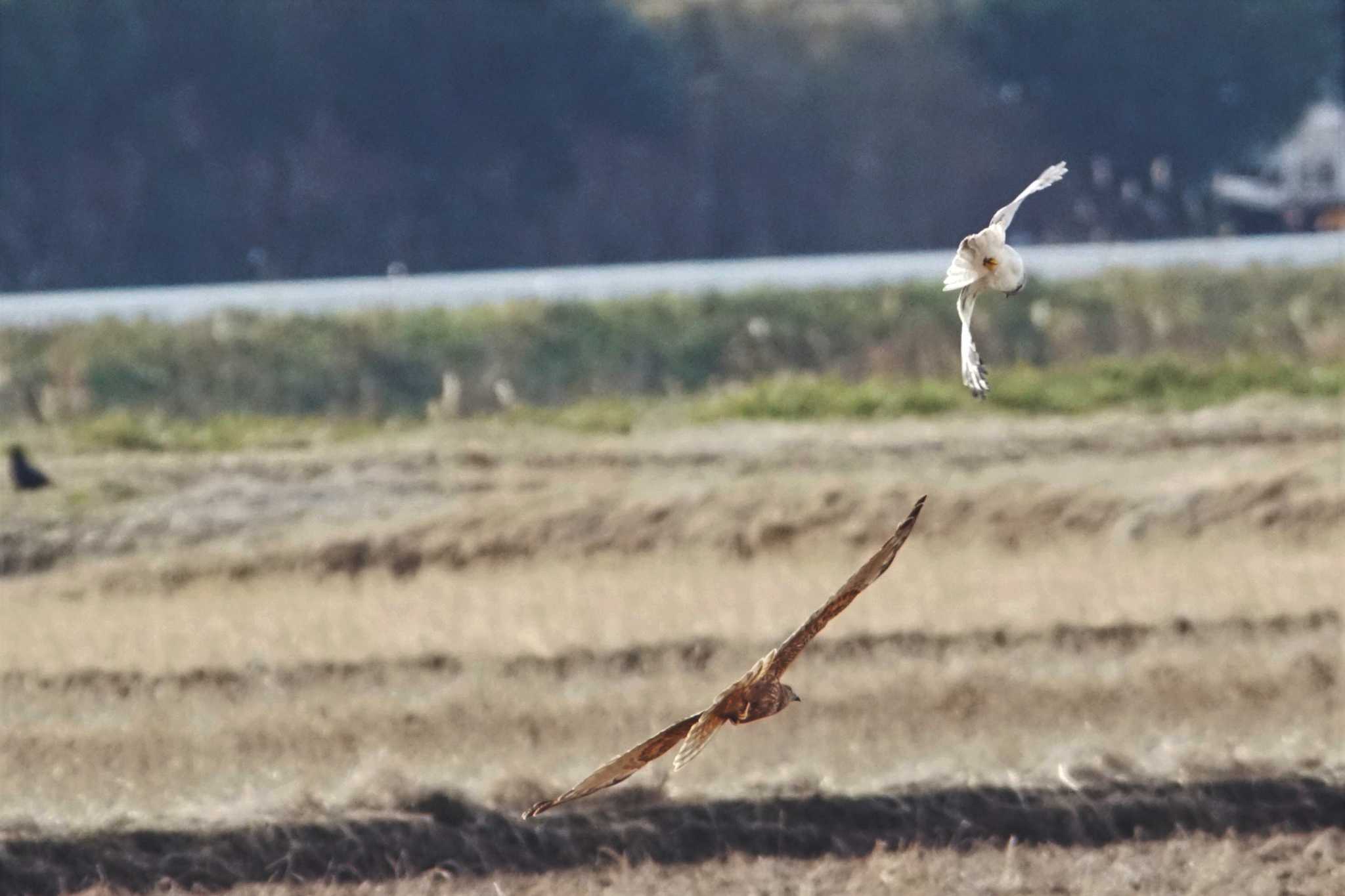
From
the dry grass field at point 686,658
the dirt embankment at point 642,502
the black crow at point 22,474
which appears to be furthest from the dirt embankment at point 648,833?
the black crow at point 22,474

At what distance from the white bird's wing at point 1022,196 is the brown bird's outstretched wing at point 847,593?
45cm

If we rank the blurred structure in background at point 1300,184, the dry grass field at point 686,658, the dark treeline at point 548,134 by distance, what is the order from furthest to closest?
the blurred structure in background at point 1300,184 → the dark treeline at point 548,134 → the dry grass field at point 686,658

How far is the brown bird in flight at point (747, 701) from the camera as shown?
13.3 ft

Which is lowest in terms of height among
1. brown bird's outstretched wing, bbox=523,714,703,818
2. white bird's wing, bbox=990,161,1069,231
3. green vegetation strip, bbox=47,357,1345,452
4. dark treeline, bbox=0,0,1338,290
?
green vegetation strip, bbox=47,357,1345,452

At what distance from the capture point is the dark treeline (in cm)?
2164

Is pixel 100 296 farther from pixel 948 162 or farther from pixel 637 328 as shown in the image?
pixel 948 162

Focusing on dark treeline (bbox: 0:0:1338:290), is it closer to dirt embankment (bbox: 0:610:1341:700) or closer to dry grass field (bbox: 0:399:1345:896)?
dry grass field (bbox: 0:399:1345:896)

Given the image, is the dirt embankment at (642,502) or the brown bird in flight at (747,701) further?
the dirt embankment at (642,502)

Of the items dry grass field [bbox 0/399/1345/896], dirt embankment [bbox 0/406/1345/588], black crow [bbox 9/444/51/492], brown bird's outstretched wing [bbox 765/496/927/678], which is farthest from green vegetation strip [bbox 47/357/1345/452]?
brown bird's outstretched wing [bbox 765/496/927/678]

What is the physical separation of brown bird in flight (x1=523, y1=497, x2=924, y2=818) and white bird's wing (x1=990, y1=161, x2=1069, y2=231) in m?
0.45

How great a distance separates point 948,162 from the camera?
25.3 m

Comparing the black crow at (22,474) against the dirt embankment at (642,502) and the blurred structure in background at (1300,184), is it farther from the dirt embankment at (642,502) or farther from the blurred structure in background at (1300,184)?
the blurred structure in background at (1300,184)

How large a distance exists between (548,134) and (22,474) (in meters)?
8.82

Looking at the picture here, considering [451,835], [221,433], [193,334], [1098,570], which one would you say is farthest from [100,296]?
[451,835]
